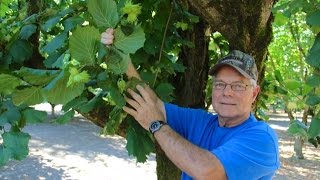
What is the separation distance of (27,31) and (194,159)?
1589 mm

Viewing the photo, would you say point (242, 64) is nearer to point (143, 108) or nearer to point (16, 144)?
point (143, 108)

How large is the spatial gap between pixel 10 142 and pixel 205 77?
196 cm

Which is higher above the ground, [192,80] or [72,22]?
[72,22]

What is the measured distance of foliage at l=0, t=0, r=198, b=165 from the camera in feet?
5.94

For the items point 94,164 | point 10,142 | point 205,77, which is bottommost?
point 94,164

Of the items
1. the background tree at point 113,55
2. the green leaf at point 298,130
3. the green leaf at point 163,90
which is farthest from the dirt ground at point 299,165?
the green leaf at point 163,90

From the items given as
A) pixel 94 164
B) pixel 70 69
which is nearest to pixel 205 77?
pixel 70 69

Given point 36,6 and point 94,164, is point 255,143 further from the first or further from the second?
point 94,164

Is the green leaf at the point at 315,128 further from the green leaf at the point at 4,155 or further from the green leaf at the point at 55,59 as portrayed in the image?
the green leaf at the point at 4,155

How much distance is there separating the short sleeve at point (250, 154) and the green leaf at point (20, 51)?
4.73 ft

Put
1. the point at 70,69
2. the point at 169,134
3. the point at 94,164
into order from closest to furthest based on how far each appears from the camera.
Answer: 1. the point at 70,69
2. the point at 169,134
3. the point at 94,164

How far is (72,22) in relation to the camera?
8.77ft

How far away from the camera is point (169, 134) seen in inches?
84.6

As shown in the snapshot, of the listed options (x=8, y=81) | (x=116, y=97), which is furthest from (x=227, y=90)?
(x=8, y=81)
